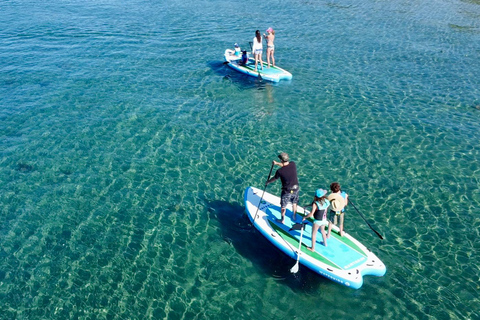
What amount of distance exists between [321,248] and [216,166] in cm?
719

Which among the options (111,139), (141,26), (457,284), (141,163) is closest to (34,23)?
(141,26)

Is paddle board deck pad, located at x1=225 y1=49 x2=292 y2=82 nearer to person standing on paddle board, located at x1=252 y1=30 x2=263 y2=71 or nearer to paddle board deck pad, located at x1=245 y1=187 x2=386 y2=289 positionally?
person standing on paddle board, located at x1=252 y1=30 x2=263 y2=71

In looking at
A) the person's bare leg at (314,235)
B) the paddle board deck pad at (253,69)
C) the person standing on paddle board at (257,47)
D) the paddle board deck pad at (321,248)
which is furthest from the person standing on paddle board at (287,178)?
the person standing on paddle board at (257,47)

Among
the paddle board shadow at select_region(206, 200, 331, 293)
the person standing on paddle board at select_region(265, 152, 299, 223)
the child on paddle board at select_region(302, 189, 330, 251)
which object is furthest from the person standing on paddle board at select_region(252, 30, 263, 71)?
the child on paddle board at select_region(302, 189, 330, 251)

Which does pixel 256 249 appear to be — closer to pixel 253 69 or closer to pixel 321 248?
pixel 321 248

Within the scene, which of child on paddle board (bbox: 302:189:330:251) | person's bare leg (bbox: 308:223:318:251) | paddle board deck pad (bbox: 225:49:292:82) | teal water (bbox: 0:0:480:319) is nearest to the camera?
child on paddle board (bbox: 302:189:330:251)

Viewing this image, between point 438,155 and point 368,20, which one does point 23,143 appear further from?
point 368,20

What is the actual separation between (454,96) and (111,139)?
22.2 metres

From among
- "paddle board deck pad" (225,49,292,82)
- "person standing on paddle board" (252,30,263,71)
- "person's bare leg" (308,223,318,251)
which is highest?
"person standing on paddle board" (252,30,263,71)

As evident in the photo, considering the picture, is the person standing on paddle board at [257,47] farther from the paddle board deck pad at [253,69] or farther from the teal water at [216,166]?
the teal water at [216,166]

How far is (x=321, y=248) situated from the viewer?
12867mm

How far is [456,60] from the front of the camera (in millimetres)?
29547

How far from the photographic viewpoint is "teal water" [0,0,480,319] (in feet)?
40.2

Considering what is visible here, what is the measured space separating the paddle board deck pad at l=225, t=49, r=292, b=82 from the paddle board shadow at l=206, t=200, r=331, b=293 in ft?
43.6
